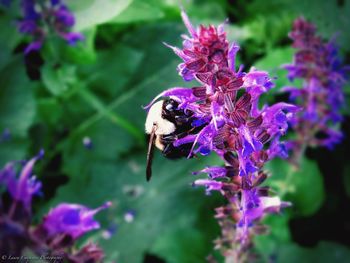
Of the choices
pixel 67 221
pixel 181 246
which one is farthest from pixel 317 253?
pixel 67 221

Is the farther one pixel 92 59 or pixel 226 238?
pixel 92 59

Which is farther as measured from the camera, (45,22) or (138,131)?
(138,131)

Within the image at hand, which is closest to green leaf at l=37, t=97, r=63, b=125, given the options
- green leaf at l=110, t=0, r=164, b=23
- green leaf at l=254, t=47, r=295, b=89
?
green leaf at l=110, t=0, r=164, b=23

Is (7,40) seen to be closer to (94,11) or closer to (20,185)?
(94,11)

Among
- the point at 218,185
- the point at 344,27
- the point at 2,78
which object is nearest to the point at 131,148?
the point at 2,78

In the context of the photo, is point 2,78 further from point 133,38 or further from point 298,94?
point 298,94

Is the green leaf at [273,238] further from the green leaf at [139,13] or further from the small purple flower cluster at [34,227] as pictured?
the green leaf at [139,13]

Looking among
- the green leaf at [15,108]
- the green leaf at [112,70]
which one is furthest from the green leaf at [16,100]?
the green leaf at [112,70]
